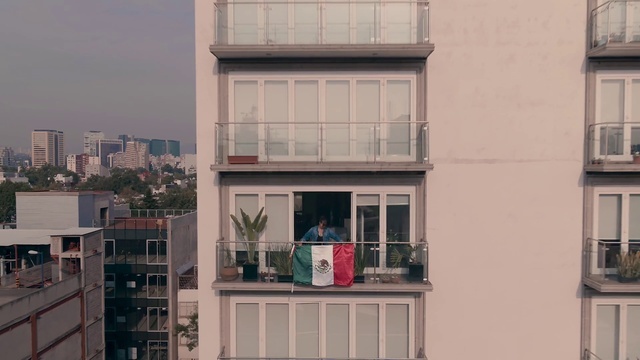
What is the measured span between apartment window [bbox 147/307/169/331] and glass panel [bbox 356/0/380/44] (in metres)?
28.6

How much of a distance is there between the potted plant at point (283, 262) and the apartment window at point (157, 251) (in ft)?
81.4

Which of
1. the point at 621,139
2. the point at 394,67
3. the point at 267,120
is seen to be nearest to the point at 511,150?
the point at 621,139

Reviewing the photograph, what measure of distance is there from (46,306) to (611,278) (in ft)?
73.5

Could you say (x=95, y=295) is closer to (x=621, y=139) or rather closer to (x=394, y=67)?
(x=394, y=67)

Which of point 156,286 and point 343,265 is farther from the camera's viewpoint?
point 156,286

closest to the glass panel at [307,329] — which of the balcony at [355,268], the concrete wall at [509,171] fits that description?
the balcony at [355,268]

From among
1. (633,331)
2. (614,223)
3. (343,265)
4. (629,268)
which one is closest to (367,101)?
(343,265)

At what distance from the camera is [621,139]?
12.6 m

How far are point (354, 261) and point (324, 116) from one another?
418cm

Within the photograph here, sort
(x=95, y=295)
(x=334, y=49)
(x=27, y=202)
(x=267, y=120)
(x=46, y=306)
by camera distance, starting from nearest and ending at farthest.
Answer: (x=334, y=49) < (x=267, y=120) < (x=46, y=306) < (x=95, y=295) < (x=27, y=202)

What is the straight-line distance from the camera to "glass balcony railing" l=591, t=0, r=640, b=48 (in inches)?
489

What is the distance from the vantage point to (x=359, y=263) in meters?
12.5

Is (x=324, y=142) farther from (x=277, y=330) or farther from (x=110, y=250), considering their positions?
(x=110, y=250)

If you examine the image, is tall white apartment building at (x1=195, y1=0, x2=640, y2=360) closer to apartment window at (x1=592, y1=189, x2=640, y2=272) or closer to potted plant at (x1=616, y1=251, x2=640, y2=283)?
apartment window at (x1=592, y1=189, x2=640, y2=272)
